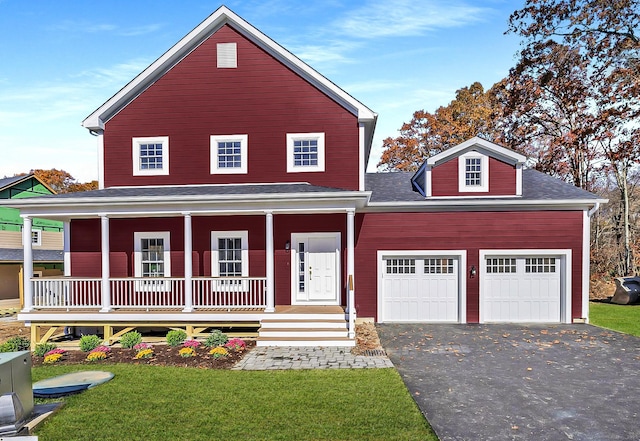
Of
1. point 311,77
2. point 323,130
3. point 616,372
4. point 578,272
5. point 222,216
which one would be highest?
point 311,77

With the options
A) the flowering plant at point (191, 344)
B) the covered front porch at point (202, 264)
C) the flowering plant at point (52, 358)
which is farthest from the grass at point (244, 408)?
the covered front porch at point (202, 264)

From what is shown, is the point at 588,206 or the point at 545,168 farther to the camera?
the point at 545,168

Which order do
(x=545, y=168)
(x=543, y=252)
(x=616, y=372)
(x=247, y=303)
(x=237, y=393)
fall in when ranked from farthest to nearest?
(x=545, y=168) < (x=543, y=252) < (x=247, y=303) < (x=616, y=372) < (x=237, y=393)

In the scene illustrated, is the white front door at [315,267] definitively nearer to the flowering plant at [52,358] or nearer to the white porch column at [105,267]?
the white porch column at [105,267]

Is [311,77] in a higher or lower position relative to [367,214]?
higher

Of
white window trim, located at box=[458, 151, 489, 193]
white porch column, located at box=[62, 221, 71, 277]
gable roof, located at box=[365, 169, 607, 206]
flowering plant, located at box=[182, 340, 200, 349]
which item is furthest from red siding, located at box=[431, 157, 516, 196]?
white porch column, located at box=[62, 221, 71, 277]

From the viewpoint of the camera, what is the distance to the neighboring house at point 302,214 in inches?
514

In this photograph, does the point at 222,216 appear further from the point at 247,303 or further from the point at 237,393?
the point at 237,393

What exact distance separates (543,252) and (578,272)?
4.52 feet

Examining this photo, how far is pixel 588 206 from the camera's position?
12.9 m

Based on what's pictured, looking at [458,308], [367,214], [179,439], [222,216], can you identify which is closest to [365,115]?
[367,214]

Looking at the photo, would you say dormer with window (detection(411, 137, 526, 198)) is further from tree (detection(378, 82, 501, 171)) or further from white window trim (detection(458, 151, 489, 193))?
tree (detection(378, 82, 501, 171))

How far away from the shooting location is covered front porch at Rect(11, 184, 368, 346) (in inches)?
438

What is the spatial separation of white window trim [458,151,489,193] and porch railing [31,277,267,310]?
7632mm
